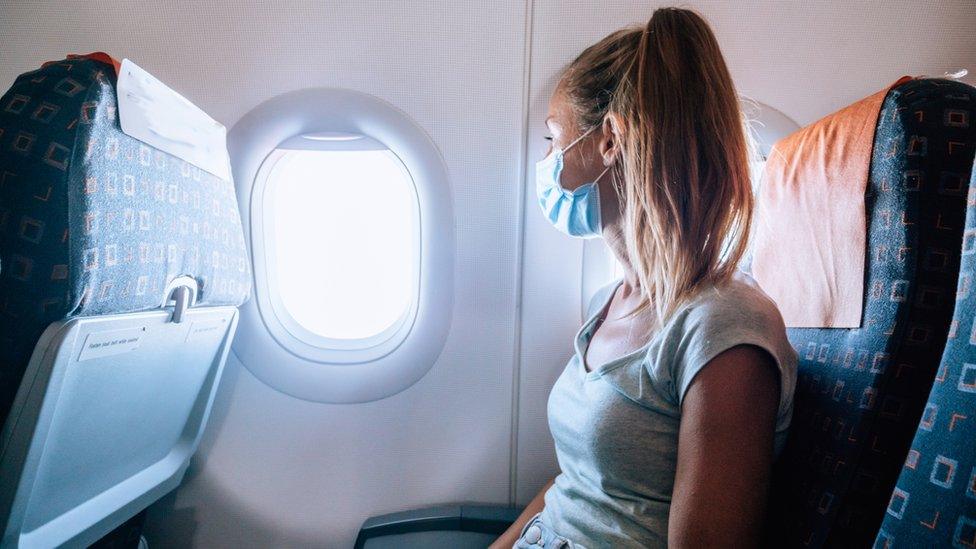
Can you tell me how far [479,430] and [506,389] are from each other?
0.55 feet

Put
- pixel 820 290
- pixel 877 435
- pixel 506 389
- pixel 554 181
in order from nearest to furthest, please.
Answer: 1. pixel 877 435
2. pixel 820 290
3. pixel 554 181
4. pixel 506 389

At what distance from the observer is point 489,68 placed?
1.59 meters

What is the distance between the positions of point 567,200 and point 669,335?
18.0 inches

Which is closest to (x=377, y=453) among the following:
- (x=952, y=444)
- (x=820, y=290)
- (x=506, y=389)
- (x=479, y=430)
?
(x=479, y=430)

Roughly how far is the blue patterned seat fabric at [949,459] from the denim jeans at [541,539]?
628 mm

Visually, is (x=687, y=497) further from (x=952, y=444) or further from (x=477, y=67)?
(x=477, y=67)

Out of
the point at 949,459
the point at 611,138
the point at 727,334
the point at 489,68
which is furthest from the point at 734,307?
the point at 489,68

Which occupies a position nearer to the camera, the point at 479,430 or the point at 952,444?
the point at 952,444

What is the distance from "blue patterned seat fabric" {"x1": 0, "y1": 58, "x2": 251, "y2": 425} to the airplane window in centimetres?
73

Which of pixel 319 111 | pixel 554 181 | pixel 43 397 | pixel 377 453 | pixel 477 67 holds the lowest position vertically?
pixel 377 453

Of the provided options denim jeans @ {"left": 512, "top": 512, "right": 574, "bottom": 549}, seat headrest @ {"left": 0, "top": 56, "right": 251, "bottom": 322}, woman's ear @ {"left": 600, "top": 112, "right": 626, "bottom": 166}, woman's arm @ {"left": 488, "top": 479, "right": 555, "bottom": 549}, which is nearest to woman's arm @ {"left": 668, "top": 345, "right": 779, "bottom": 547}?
denim jeans @ {"left": 512, "top": 512, "right": 574, "bottom": 549}

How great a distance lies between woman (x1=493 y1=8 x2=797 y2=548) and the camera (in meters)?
0.82

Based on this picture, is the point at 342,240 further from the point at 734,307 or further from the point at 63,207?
the point at 734,307

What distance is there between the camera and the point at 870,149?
2.76 feet
